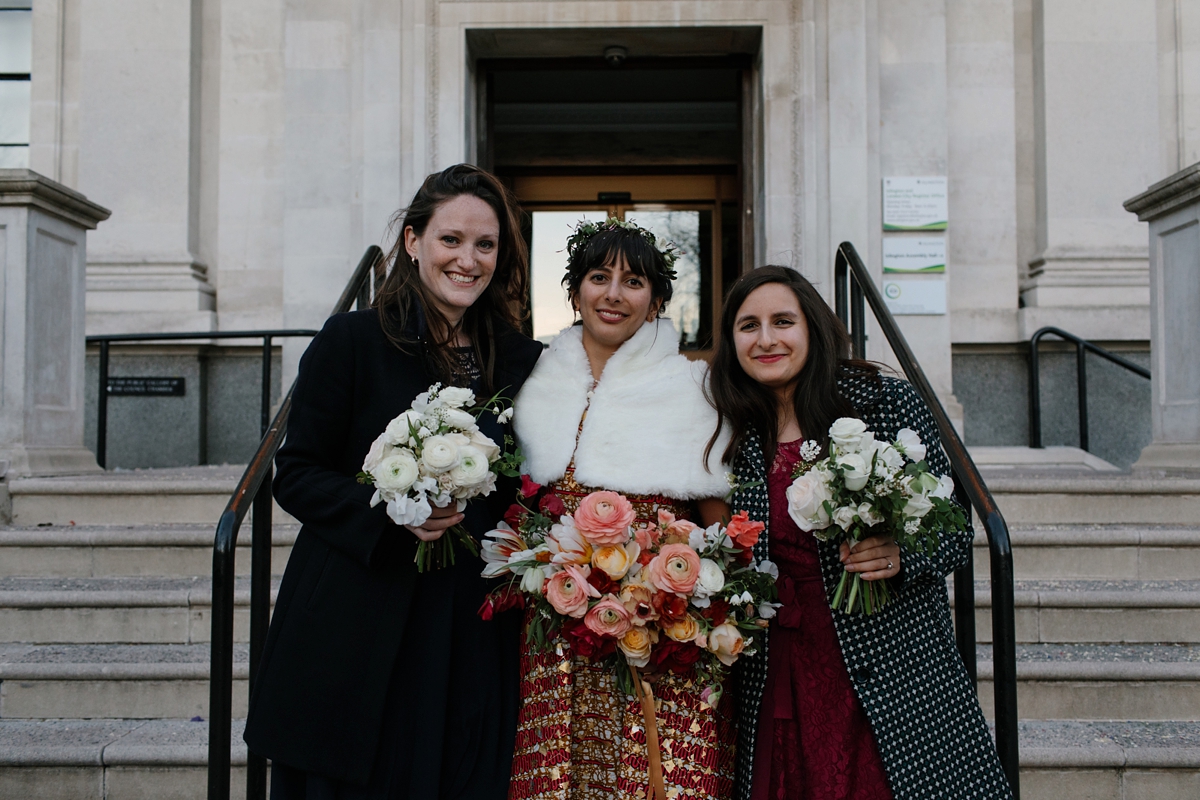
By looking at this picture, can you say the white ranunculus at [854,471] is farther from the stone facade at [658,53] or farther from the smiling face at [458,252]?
the stone facade at [658,53]

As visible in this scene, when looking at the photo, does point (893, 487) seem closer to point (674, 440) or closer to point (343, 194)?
point (674, 440)

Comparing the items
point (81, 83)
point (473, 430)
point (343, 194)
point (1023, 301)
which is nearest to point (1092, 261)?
point (1023, 301)

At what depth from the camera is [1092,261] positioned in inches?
276

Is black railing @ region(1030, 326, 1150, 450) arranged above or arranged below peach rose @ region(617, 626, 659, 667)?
above

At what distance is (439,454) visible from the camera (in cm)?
174

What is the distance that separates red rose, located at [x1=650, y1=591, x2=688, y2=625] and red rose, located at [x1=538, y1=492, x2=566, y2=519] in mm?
297

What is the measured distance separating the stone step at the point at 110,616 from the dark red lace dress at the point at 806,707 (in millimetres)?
2718

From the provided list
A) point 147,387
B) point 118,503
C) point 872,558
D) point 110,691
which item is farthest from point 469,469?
point 147,387

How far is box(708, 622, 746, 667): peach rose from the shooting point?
1958mm

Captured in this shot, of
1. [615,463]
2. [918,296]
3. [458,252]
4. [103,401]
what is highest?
[918,296]

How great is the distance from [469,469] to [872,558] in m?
0.90

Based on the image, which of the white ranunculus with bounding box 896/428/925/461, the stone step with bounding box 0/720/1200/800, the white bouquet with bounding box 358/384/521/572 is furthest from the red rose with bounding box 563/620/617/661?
the stone step with bounding box 0/720/1200/800

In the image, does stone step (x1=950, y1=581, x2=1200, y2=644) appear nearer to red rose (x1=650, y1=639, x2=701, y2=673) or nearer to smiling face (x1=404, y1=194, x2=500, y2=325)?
red rose (x1=650, y1=639, x2=701, y2=673)

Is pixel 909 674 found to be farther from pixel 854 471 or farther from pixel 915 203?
pixel 915 203
